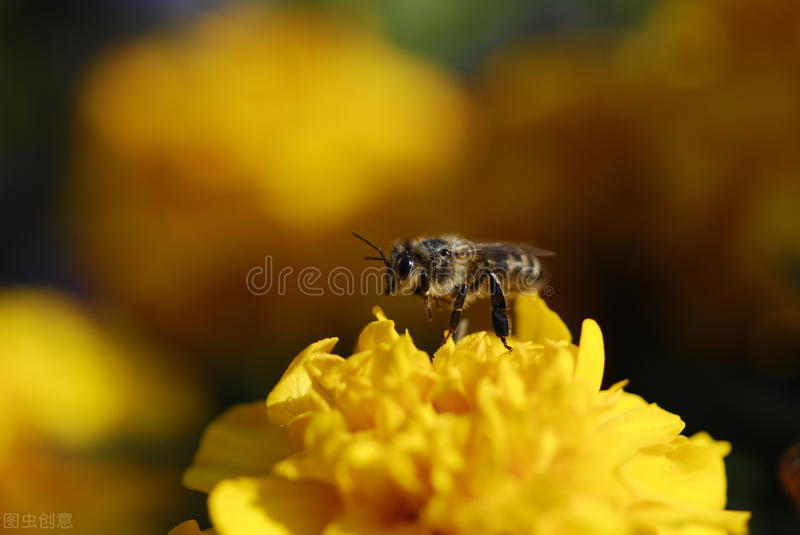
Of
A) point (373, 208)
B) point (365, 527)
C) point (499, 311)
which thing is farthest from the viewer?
point (373, 208)

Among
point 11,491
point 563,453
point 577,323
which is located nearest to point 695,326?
point 577,323

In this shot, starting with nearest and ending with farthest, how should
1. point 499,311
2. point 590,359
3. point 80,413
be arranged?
point 590,359 < point 499,311 < point 80,413

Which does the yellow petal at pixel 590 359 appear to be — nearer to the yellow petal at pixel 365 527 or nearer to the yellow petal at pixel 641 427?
the yellow petal at pixel 641 427

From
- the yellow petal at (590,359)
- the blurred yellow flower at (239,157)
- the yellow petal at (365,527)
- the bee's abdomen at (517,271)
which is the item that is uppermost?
the blurred yellow flower at (239,157)

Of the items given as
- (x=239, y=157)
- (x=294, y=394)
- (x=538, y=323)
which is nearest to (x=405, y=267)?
(x=538, y=323)

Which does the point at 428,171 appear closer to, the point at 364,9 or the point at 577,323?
the point at 577,323

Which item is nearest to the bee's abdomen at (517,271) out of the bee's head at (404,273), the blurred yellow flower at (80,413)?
the bee's head at (404,273)

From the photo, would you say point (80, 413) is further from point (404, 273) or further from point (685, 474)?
point (685, 474)
